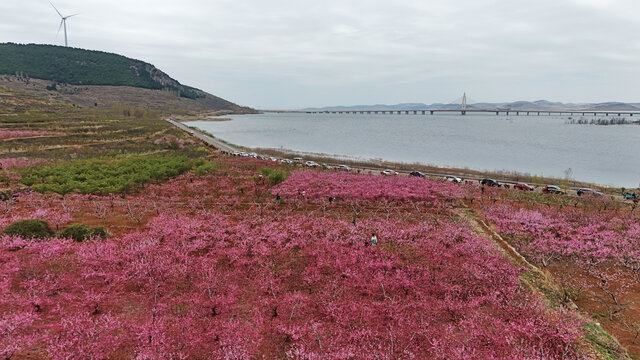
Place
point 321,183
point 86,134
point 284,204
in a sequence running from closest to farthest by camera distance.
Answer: point 284,204 → point 321,183 → point 86,134

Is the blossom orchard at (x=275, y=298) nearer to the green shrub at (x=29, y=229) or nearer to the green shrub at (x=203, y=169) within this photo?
the green shrub at (x=29, y=229)

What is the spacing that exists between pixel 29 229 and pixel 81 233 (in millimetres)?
3140

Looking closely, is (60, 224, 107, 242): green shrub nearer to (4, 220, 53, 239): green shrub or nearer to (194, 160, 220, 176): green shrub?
(4, 220, 53, 239): green shrub

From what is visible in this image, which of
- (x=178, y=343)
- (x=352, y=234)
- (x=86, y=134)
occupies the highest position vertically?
(x=86, y=134)

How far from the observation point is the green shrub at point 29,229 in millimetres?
19953

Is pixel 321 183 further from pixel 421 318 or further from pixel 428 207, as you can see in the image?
pixel 421 318

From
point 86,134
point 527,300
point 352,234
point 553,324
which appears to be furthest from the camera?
point 86,134

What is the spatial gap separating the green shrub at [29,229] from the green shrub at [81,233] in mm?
1105

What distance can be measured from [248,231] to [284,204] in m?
7.92

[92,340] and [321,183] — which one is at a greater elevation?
[321,183]

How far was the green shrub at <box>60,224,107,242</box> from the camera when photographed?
813 inches

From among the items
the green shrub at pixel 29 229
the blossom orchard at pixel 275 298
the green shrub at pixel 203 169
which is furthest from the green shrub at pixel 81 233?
the green shrub at pixel 203 169

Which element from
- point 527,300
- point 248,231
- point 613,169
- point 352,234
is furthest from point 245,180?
point 613,169

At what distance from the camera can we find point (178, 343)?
39.5 feet
